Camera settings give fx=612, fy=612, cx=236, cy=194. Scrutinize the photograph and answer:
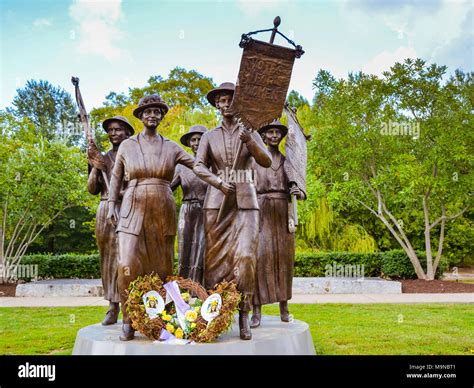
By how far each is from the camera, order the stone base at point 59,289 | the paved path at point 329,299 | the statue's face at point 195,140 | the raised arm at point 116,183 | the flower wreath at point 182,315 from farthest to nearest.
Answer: the stone base at point 59,289 → the paved path at point 329,299 → the statue's face at point 195,140 → the raised arm at point 116,183 → the flower wreath at point 182,315

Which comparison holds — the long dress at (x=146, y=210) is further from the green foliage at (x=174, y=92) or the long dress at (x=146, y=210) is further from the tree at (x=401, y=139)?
the green foliage at (x=174, y=92)

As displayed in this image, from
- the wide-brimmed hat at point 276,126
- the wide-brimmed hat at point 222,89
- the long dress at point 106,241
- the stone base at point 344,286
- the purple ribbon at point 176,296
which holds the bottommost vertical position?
the stone base at point 344,286

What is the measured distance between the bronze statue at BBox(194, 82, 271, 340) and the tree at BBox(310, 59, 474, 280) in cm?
1176

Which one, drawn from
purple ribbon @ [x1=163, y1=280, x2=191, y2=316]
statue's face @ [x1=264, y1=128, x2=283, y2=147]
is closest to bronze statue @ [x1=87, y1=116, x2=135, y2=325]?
purple ribbon @ [x1=163, y1=280, x2=191, y2=316]

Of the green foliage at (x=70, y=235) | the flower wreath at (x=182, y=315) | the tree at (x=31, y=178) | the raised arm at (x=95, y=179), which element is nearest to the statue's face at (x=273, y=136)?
the raised arm at (x=95, y=179)

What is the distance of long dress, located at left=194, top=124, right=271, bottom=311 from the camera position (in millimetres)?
6125

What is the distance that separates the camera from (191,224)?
318 inches

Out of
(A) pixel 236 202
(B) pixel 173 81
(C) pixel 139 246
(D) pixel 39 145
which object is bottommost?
(C) pixel 139 246

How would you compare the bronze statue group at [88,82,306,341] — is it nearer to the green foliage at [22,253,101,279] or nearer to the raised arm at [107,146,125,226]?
the raised arm at [107,146,125,226]

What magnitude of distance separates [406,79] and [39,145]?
1159 cm

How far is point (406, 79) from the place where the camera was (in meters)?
18.1

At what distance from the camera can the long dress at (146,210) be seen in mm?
6113
